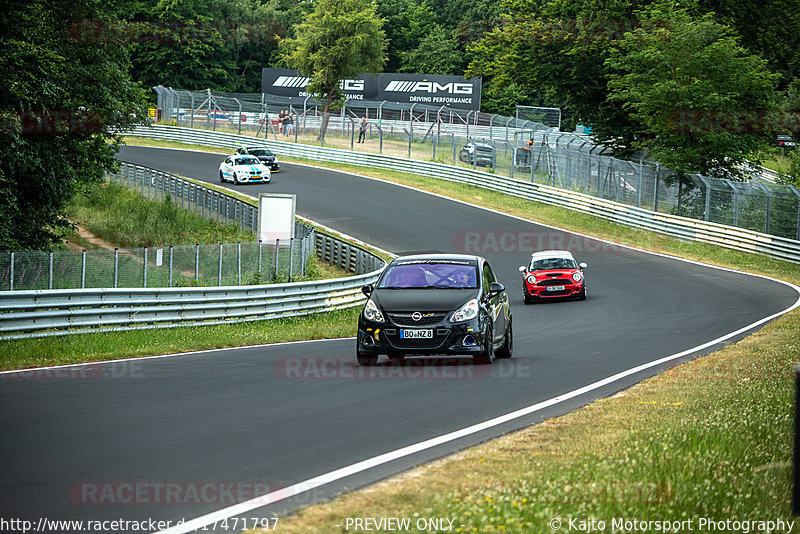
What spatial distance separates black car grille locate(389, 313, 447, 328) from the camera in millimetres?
13859

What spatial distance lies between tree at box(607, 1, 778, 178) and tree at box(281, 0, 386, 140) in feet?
95.6

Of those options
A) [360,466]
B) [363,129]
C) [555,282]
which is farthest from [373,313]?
[363,129]

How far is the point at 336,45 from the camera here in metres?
69.7

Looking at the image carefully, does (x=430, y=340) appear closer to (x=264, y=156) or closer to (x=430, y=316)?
(x=430, y=316)

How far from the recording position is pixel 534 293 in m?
28.2

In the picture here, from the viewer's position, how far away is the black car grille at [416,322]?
45.5 feet

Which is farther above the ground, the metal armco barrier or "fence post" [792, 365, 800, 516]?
"fence post" [792, 365, 800, 516]

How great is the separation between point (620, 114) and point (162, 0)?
54.5 meters

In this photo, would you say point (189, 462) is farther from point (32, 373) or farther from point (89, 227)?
point (89, 227)

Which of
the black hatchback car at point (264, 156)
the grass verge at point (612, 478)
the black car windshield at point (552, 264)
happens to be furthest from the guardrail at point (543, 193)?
the grass verge at point (612, 478)

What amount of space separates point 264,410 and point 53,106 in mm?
15207

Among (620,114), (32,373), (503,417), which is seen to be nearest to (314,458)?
(503,417)
